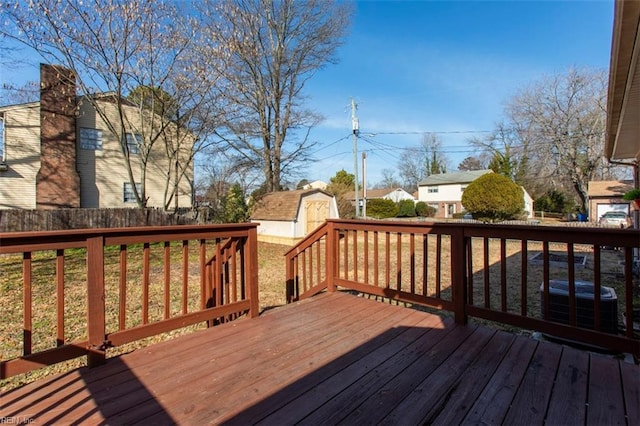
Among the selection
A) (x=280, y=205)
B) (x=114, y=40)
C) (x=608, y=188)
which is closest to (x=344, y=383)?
(x=114, y=40)

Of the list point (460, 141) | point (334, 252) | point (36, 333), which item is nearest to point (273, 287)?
point (334, 252)

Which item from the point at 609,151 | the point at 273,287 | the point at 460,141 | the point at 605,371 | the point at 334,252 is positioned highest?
the point at 460,141

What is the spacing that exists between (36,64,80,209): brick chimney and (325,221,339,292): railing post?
45.5 ft

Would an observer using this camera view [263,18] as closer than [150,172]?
Yes

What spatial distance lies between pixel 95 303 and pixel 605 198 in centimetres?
2587

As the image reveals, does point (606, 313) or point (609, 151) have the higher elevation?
point (609, 151)

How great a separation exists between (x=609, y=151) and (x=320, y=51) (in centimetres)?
1302

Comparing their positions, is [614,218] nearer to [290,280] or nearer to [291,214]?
[291,214]

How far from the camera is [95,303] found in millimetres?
2170

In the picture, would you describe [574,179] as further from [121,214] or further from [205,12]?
[121,214]

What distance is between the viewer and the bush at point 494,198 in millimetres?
17545

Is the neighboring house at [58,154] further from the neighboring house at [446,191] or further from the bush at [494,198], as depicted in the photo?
the neighboring house at [446,191]

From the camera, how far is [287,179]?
17.3 metres

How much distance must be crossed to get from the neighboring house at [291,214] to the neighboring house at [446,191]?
23.7 meters
